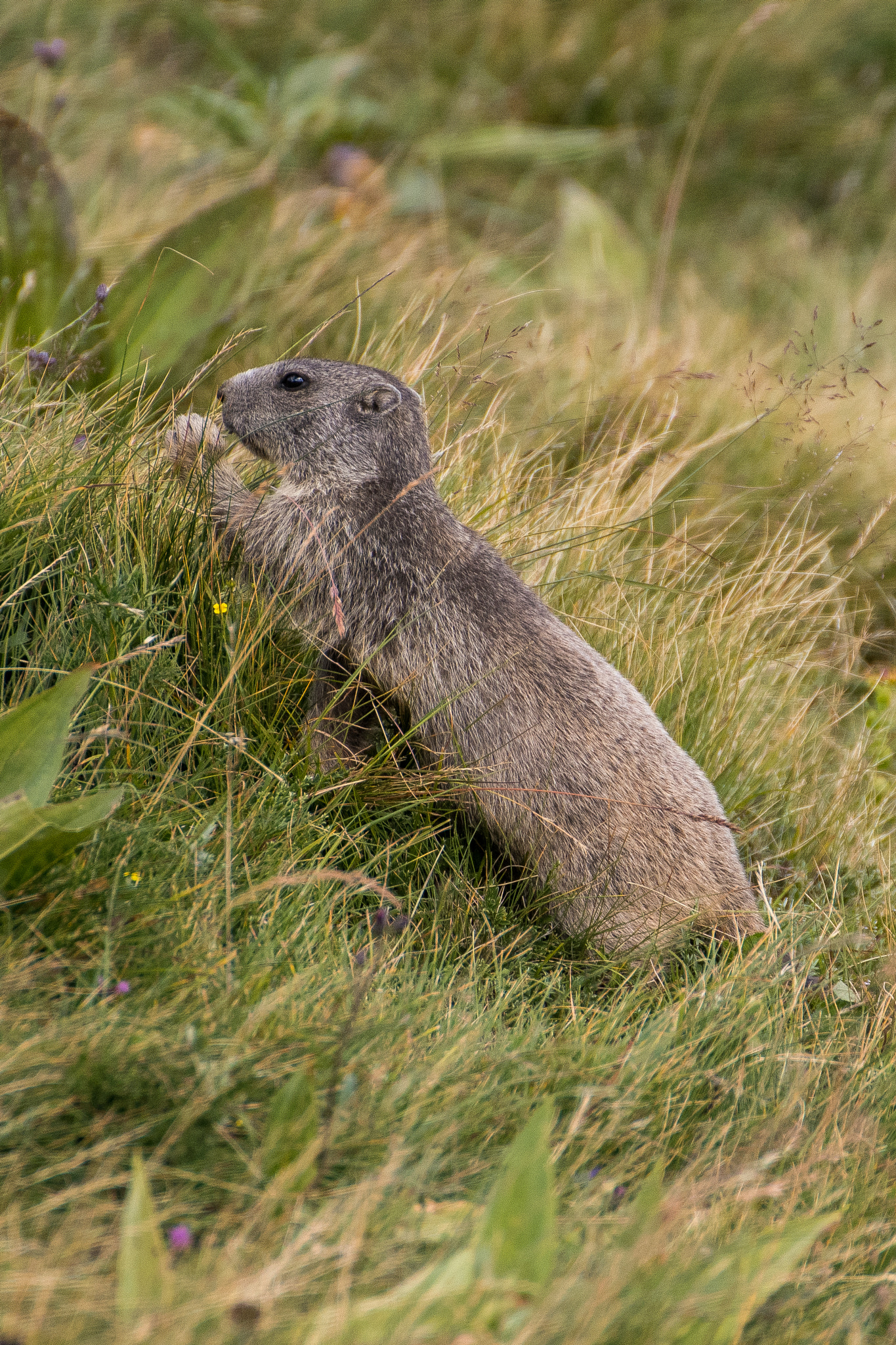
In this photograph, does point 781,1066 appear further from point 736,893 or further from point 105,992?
point 105,992

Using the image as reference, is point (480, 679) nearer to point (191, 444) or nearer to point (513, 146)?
point (191, 444)

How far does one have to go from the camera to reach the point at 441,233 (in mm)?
6988

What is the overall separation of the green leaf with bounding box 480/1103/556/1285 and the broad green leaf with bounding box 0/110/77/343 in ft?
→ 11.6

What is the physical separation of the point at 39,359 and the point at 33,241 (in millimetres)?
810

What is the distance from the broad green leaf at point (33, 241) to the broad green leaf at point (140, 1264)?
3.41 meters

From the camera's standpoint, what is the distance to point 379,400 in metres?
3.73

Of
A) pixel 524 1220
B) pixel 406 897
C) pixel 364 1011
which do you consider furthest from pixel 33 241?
pixel 524 1220

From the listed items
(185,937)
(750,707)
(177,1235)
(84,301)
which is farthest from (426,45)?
(177,1235)

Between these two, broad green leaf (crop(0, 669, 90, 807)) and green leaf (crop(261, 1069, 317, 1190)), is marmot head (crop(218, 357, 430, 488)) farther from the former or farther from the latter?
green leaf (crop(261, 1069, 317, 1190))

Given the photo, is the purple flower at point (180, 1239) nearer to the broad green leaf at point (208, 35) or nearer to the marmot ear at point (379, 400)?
the marmot ear at point (379, 400)

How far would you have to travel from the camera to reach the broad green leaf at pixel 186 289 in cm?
424

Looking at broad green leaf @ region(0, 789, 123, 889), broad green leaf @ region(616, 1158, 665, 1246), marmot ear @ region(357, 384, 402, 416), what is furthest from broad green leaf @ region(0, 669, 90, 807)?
marmot ear @ region(357, 384, 402, 416)

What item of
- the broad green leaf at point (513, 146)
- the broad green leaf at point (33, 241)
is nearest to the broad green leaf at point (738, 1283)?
the broad green leaf at point (33, 241)

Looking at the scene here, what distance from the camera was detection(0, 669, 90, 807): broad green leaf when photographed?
2.39m
